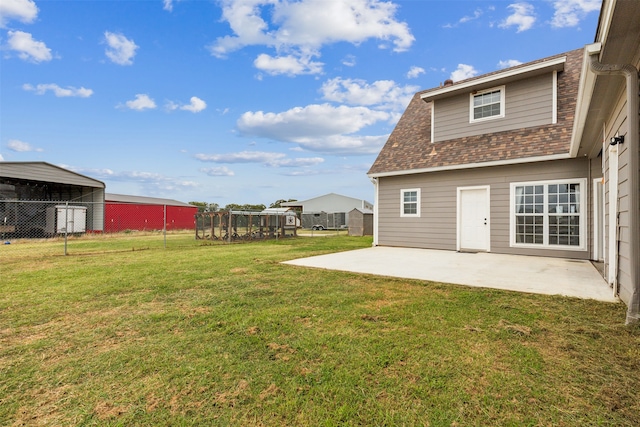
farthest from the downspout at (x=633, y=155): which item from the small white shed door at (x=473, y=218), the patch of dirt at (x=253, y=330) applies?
the small white shed door at (x=473, y=218)

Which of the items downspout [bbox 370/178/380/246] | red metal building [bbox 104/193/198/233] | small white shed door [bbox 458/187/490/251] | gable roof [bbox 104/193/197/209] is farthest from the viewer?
gable roof [bbox 104/193/197/209]

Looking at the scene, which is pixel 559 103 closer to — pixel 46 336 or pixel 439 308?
pixel 439 308

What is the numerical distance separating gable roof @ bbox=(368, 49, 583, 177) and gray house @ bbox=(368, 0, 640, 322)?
1.2 inches

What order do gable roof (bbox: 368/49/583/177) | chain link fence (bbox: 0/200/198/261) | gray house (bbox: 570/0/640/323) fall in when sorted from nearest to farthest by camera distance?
gray house (bbox: 570/0/640/323)
gable roof (bbox: 368/49/583/177)
chain link fence (bbox: 0/200/198/261)

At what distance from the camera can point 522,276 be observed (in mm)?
5590

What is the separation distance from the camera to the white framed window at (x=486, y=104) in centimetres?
934

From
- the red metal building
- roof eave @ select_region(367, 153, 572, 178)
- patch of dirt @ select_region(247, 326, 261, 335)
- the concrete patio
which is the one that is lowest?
patch of dirt @ select_region(247, 326, 261, 335)

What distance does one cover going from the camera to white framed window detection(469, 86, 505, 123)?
9336 millimetres

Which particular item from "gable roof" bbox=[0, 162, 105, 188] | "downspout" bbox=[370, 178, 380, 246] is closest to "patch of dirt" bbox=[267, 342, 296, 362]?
"downspout" bbox=[370, 178, 380, 246]

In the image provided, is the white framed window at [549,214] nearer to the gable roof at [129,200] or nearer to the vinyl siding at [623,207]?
the vinyl siding at [623,207]

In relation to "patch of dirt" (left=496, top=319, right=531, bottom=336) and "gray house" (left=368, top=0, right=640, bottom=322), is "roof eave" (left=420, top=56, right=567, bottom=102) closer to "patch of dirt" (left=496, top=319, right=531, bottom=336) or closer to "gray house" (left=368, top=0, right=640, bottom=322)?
"gray house" (left=368, top=0, right=640, bottom=322)

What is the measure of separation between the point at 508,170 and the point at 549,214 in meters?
1.57

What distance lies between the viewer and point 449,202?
967 centimetres

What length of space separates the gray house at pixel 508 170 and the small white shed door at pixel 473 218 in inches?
1.2
